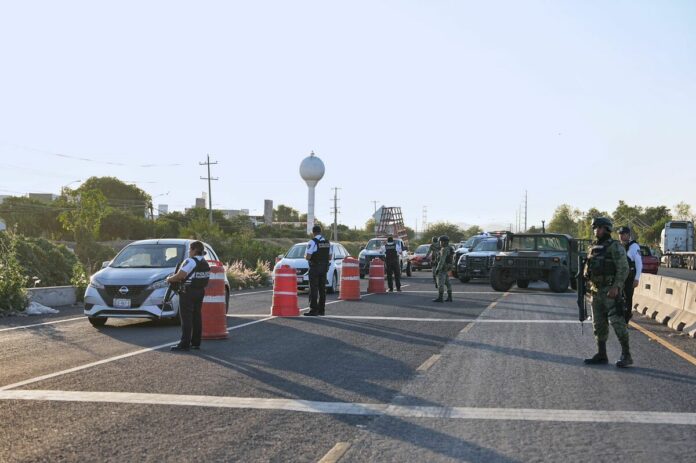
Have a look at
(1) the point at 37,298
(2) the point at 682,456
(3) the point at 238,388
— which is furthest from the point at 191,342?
(1) the point at 37,298

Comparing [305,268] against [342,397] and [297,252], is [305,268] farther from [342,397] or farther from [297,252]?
[342,397]

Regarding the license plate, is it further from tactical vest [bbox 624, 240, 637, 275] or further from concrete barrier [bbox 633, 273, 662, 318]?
concrete barrier [bbox 633, 273, 662, 318]

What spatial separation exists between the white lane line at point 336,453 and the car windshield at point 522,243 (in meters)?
21.4

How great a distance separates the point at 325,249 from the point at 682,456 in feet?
40.3

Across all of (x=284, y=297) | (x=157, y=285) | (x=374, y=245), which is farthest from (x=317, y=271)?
(x=374, y=245)

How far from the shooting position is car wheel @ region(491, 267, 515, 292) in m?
26.1

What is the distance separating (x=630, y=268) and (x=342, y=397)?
21.5 ft

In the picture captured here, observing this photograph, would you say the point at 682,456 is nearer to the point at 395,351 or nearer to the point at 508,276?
the point at 395,351

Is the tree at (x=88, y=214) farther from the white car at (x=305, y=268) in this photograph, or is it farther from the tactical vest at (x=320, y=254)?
the tactical vest at (x=320, y=254)

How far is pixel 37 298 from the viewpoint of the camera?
19.1m

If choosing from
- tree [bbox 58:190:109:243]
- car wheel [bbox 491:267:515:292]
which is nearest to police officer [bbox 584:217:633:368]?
car wheel [bbox 491:267:515:292]

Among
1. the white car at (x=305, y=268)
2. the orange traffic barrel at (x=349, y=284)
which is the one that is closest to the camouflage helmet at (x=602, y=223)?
the orange traffic barrel at (x=349, y=284)

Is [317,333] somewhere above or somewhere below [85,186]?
below

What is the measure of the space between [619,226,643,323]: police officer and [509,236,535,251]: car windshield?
1203 centimetres
